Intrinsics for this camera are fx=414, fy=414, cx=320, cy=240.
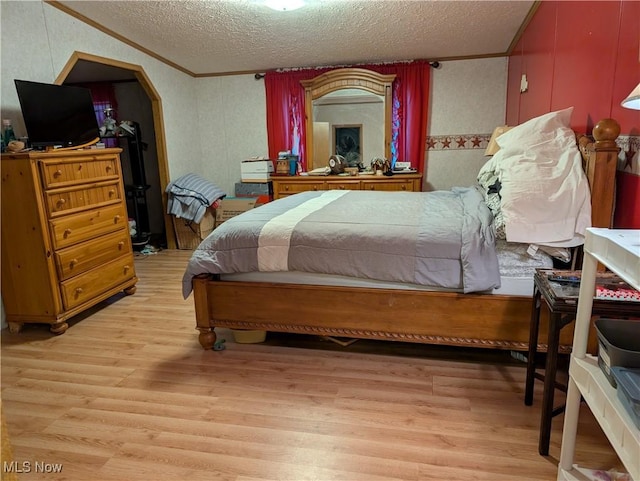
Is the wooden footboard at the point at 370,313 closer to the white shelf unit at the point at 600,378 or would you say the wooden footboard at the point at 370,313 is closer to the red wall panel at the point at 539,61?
Answer: the white shelf unit at the point at 600,378

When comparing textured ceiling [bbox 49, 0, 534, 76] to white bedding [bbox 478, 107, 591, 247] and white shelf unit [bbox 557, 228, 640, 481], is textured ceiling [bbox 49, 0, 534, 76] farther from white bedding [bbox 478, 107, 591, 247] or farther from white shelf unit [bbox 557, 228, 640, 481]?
white shelf unit [bbox 557, 228, 640, 481]

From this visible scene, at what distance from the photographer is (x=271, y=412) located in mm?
1884

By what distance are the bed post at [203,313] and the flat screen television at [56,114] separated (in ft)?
5.29

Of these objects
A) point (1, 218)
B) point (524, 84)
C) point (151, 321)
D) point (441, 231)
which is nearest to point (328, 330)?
point (441, 231)

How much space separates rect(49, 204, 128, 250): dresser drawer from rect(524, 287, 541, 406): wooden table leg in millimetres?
2827

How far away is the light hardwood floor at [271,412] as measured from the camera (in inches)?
61.4

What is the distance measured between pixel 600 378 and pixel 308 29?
149 inches

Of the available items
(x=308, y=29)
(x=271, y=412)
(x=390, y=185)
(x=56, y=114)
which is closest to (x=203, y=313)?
(x=271, y=412)

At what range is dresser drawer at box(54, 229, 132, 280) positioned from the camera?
2.77 meters

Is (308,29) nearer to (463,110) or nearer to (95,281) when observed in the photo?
(463,110)

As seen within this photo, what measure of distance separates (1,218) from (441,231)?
2.73m

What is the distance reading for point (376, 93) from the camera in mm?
4789

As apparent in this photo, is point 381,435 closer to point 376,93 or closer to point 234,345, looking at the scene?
point 234,345

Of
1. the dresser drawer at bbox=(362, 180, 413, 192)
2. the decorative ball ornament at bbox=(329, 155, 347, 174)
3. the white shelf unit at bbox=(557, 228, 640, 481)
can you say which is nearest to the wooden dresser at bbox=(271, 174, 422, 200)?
the dresser drawer at bbox=(362, 180, 413, 192)
